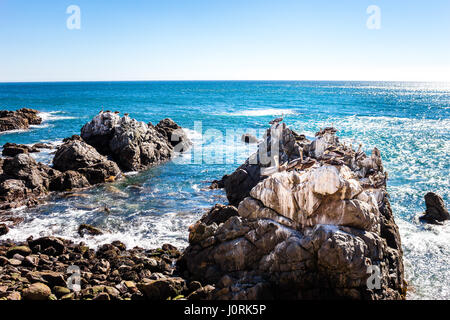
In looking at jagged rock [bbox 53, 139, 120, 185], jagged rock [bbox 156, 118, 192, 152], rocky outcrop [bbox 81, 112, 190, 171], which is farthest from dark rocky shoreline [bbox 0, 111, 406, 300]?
jagged rock [bbox 156, 118, 192, 152]

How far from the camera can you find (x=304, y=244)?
1215 cm

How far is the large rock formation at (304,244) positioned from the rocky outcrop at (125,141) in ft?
63.7

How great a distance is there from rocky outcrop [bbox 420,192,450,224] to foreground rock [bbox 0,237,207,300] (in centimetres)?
1556

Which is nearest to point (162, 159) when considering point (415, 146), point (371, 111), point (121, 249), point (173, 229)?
point (173, 229)

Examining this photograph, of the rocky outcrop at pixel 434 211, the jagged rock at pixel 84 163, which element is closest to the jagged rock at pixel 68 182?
the jagged rock at pixel 84 163

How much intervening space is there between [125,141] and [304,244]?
24.8 meters

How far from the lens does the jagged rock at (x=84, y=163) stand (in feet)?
93.4

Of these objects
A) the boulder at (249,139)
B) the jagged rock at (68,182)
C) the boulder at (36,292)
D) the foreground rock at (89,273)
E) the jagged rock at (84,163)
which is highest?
the boulder at (249,139)

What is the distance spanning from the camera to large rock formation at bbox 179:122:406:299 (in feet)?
37.7

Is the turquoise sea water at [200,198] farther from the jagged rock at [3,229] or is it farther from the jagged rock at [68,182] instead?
the jagged rock at [68,182]

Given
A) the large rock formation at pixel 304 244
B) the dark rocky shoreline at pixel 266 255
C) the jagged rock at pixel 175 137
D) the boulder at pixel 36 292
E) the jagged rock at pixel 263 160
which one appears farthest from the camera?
the jagged rock at pixel 175 137

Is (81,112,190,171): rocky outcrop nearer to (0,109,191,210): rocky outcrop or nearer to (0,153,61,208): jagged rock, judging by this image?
(0,109,191,210): rocky outcrop
